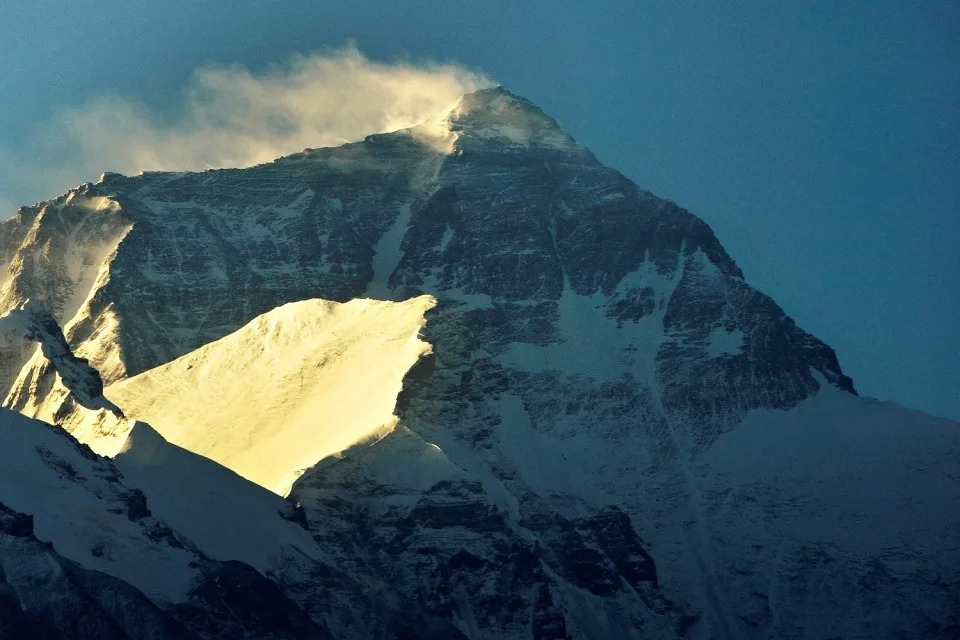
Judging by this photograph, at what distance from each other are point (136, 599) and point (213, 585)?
13.5 m

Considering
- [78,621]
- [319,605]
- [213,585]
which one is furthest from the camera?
[319,605]

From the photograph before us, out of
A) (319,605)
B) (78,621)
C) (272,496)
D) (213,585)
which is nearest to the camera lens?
(78,621)

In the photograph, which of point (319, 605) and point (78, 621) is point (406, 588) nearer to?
point (319, 605)

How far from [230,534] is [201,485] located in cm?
722

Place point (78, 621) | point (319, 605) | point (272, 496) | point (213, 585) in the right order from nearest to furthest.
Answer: point (78, 621), point (213, 585), point (319, 605), point (272, 496)

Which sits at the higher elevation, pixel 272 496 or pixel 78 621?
pixel 272 496

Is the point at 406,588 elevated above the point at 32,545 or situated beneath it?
elevated above

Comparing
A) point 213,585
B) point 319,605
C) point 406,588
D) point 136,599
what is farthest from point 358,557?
point 136,599

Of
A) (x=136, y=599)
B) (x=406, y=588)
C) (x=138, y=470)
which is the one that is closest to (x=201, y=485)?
(x=138, y=470)

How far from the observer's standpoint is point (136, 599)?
153 m

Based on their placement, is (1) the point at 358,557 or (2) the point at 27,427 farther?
(1) the point at 358,557

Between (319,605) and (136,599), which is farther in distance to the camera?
(319,605)

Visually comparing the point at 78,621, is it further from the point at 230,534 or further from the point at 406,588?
the point at 406,588

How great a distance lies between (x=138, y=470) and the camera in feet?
616
